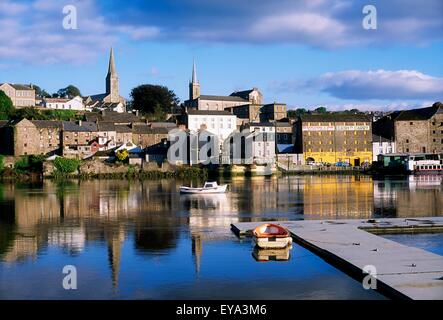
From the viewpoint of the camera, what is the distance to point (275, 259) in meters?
20.6

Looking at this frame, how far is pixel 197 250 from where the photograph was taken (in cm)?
2248

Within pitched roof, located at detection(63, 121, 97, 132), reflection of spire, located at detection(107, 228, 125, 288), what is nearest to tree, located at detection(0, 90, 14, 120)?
pitched roof, located at detection(63, 121, 97, 132)

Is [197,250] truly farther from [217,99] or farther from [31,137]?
[217,99]

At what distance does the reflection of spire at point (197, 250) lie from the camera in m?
19.9

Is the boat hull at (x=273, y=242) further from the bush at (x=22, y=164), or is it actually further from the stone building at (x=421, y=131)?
the stone building at (x=421, y=131)

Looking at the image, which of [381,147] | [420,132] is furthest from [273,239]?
[420,132]

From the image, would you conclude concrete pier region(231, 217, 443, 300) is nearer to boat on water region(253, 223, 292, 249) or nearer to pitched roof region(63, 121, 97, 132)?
boat on water region(253, 223, 292, 249)

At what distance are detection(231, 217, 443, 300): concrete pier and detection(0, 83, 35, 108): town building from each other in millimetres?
98221

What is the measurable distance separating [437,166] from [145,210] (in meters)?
61.8

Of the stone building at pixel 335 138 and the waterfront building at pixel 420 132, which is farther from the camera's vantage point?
the waterfront building at pixel 420 132

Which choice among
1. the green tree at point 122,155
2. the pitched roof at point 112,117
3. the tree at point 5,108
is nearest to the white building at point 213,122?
the pitched roof at point 112,117

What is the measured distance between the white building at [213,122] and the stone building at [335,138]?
1457 centimetres

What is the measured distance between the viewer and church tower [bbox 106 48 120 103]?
151 m

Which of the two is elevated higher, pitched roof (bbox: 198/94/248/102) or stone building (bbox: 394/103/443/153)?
pitched roof (bbox: 198/94/248/102)
